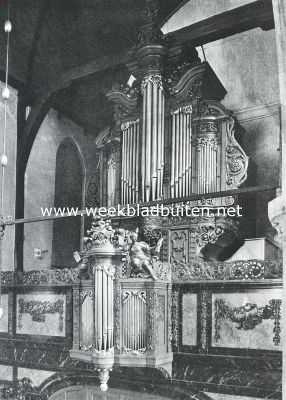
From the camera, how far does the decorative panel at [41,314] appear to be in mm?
8977

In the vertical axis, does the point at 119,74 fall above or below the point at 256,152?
above

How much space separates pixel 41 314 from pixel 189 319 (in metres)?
2.83

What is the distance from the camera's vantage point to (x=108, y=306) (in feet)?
25.6

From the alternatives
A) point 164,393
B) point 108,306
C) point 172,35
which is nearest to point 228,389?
point 164,393

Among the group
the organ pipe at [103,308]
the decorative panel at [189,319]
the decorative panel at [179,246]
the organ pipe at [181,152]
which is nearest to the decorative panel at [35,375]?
the organ pipe at [103,308]

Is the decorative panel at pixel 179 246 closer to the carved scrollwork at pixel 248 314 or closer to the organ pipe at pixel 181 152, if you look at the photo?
the organ pipe at pixel 181 152

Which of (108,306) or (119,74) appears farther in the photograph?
(119,74)

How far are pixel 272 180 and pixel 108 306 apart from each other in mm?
3865

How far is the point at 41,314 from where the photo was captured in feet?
30.4

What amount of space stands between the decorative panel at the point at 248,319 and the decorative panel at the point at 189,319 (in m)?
0.30

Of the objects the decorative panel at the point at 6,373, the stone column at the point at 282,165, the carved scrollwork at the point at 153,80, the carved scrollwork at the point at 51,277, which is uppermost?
the carved scrollwork at the point at 153,80

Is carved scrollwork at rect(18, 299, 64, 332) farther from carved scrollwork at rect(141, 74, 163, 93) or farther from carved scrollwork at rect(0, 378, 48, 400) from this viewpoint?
carved scrollwork at rect(141, 74, 163, 93)

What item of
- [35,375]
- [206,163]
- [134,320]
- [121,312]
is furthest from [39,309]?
[206,163]

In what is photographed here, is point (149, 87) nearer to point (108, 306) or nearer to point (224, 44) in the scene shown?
point (224, 44)
